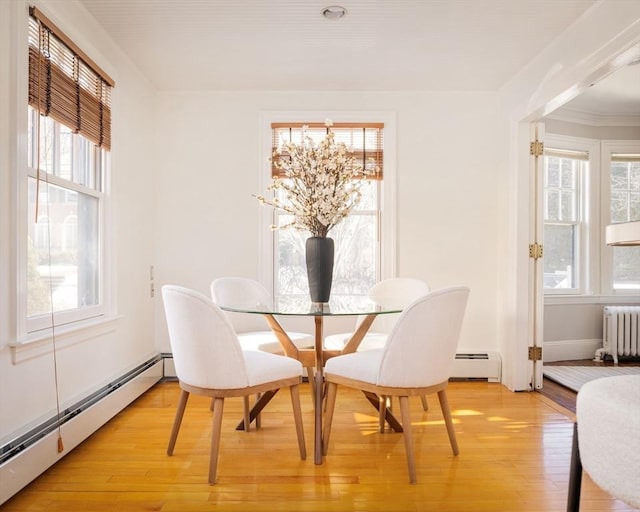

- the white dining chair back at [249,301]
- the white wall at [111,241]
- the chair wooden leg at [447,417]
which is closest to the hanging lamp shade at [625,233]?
the chair wooden leg at [447,417]

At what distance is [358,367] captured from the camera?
229 cm

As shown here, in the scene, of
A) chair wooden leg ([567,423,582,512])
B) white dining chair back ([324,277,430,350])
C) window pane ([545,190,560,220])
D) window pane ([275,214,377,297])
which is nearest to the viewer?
chair wooden leg ([567,423,582,512])

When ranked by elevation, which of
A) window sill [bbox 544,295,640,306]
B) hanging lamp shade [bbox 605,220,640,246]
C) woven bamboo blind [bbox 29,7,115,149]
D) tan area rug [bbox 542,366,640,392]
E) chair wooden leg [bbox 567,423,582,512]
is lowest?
tan area rug [bbox 542,366,640,392]

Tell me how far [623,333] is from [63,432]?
5020 millimetres

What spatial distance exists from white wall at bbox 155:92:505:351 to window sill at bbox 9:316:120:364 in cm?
107

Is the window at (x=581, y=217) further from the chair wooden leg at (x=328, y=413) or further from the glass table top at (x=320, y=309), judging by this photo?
the chair wooden leg at (x=328, y=413)

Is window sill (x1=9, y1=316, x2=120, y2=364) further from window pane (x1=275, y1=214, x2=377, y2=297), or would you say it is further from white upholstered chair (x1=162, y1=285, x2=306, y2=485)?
window pane (x1=275, y1=214, x2=377, y2=297)

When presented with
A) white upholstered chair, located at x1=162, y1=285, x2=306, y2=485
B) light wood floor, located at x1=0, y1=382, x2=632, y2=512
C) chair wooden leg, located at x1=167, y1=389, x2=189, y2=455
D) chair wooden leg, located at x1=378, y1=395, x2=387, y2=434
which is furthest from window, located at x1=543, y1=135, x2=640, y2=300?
chair wooden leg, located at x1=167, y1=389, x2=189, y2=455

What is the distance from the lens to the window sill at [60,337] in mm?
2084

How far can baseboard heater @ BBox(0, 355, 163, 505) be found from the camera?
76.9 inches

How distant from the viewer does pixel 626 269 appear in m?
5.04

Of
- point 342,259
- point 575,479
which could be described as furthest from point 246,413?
point 575,479

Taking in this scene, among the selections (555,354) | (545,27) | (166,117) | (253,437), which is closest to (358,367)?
(253,437)

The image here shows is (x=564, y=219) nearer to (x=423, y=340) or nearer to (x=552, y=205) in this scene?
(x=552, y=205)
